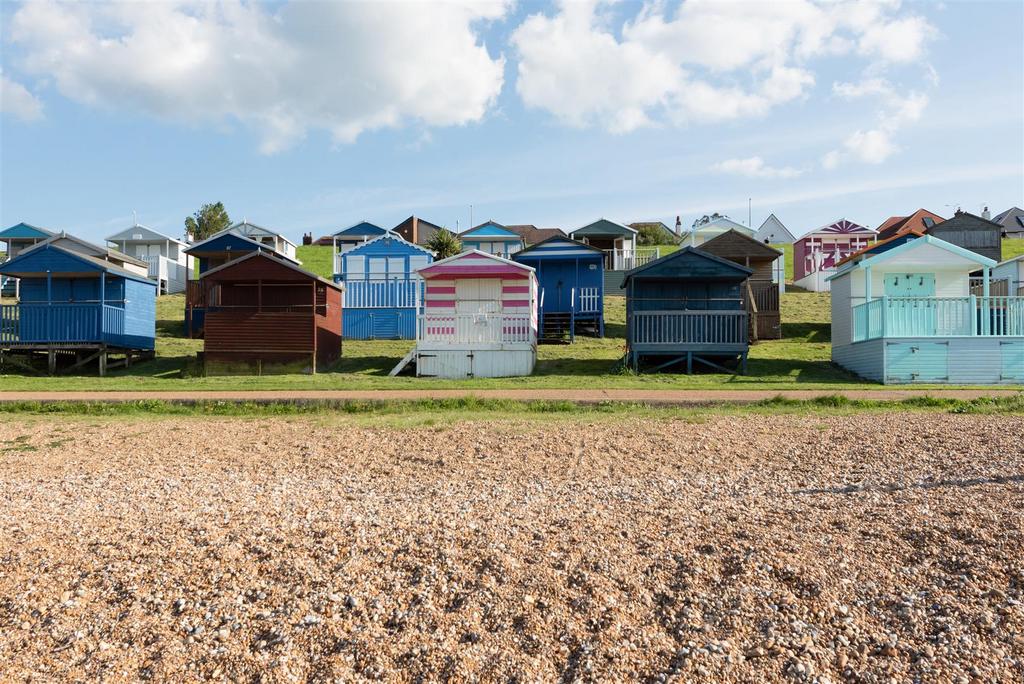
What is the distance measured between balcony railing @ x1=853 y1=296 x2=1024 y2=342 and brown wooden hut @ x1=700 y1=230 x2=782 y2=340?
5.91 metres

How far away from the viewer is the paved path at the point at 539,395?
45.6ft

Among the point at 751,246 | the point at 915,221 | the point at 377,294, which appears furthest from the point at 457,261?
the point at 915,221

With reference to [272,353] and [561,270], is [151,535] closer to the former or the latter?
[272,353]

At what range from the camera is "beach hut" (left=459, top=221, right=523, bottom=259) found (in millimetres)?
42688

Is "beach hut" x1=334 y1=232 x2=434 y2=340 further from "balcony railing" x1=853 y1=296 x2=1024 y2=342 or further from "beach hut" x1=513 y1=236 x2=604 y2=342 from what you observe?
"balcony railing" x1=853 y1=296 x2=1024 y2=342

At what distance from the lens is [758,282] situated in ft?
86.6

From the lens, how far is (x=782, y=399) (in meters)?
13.7

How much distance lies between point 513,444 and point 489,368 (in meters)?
9.80

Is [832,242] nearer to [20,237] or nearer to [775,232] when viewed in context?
[775,232]

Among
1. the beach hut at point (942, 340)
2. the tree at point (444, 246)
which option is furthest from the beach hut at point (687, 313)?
the tree at point (444, 246)

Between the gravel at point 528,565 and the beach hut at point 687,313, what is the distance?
32.2ft

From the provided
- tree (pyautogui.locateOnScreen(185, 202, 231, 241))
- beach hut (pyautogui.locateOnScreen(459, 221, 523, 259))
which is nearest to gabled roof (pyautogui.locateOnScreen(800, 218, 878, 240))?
beach hut (pyautogui.locateOnScreen(459, 221, 523, 259))

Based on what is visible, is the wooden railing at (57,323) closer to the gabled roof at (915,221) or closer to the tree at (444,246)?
the tree at (444,246)

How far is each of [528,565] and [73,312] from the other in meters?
20.0
